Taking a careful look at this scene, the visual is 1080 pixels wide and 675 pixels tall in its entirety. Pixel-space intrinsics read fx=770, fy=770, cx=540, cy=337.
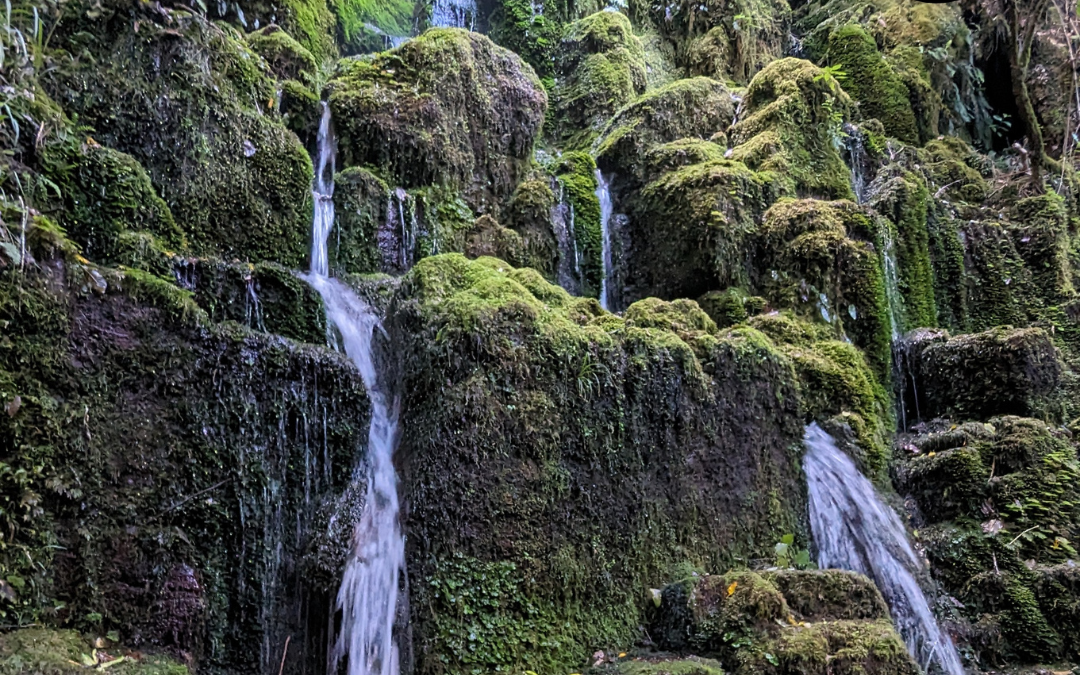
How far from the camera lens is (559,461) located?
5777 mm

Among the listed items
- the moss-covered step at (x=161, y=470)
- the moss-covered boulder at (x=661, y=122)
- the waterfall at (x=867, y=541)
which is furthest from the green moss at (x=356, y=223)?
the waterfall at (x=867, y=541)

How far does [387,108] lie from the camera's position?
376 inches

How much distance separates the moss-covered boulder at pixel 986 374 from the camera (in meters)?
8.59

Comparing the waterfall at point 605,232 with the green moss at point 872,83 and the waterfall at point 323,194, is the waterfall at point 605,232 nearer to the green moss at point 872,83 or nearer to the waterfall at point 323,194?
the waterfall at point 323,194

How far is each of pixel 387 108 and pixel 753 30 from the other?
31.6ft

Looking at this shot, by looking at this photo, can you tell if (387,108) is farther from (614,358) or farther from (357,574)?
(357,574)

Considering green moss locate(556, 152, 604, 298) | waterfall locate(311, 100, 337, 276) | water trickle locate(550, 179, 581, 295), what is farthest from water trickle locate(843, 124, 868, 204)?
waterfall locate(311, 100, 337, 276)

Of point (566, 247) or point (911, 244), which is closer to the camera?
point (566, 247)

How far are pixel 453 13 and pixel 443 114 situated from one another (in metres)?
A: 6.43

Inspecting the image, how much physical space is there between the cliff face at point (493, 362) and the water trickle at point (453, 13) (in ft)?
10.7

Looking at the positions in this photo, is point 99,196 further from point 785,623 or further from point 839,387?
point 839,387

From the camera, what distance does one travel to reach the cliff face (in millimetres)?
4906

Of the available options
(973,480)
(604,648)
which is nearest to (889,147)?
(973,480)

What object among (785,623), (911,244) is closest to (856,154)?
(911,244)
